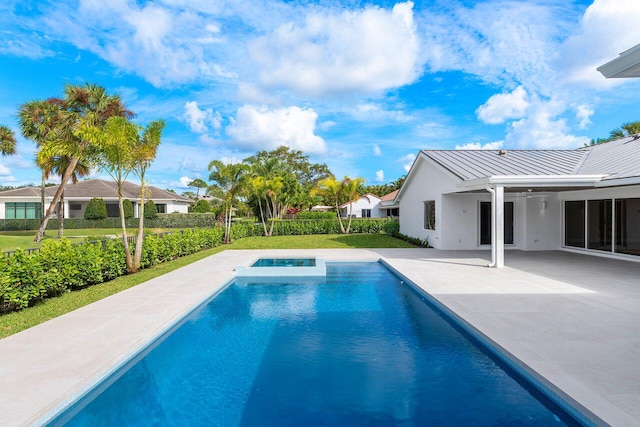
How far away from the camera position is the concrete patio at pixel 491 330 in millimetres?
3908

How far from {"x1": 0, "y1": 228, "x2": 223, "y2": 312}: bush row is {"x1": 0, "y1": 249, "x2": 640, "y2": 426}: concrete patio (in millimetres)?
1416

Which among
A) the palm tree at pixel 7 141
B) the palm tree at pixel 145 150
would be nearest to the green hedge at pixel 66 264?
the palm tree at pixel 145 150

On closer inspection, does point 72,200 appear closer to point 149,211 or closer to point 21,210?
point 21,210

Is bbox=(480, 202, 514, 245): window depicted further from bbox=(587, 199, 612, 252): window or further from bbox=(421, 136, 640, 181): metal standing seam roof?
bbox=(587, 199, 612, 252): window

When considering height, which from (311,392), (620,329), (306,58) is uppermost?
(306,58)

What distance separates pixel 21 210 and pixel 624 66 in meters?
47.2

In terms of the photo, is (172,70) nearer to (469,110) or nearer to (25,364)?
(25,364)

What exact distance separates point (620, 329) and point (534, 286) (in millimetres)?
3390

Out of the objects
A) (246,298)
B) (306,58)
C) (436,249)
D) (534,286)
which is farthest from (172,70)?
(534,286)

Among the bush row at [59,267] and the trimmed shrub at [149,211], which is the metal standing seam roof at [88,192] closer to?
the trimmed shrub at [149,211]

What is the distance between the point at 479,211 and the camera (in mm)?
17094

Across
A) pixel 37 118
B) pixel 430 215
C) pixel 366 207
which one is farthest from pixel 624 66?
pixel 366 207

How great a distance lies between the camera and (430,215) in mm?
18875

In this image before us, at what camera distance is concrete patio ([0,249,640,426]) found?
3.91 meters
